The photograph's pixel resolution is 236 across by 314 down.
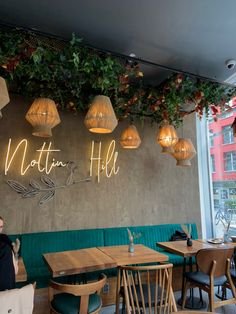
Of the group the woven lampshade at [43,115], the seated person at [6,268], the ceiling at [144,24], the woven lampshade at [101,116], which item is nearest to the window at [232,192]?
the ceiling at [144,24]

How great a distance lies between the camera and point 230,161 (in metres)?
5.55

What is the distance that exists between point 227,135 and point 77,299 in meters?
4.53

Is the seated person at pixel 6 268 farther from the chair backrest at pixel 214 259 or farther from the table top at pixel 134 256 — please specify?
the chair backrest at pixel 214 259

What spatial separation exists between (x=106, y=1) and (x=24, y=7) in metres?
0.92

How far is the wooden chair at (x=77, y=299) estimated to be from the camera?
7.41ft

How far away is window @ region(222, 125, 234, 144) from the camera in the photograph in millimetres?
5562

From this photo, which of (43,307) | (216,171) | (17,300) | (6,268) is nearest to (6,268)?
(6,268)

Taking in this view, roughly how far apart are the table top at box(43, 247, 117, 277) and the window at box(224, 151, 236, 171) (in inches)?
140

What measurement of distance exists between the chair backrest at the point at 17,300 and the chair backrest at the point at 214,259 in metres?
2.06

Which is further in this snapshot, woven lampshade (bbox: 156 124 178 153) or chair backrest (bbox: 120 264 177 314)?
woven lampshade (bbox: 156 124 178 153)

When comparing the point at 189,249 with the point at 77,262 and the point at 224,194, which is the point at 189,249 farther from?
the point at 224,194

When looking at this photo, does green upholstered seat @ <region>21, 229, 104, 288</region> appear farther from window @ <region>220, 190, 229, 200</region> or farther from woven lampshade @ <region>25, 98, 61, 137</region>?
window @ <region>220, 190, 229, 200</region>

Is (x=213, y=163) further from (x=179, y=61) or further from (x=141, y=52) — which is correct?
(x=141, y=52)

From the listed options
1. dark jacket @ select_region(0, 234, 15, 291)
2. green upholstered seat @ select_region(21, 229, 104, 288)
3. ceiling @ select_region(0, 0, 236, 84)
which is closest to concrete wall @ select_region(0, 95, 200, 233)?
green upholstered seat @ select_region(21, 229, 104, 288)
